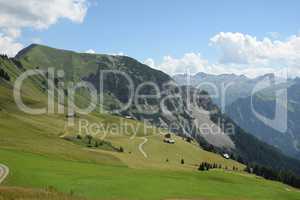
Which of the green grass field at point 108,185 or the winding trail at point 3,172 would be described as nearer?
the winding trail at point 3,172

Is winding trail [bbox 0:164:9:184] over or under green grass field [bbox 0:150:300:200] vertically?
over

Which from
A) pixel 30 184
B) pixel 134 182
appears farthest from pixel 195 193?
pixel 30 184

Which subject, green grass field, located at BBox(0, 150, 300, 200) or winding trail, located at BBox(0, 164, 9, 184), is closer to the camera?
winding trail, located at BBox(0, 164, 9, 184)

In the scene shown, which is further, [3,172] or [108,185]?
[108,185]

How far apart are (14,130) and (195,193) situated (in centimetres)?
10155

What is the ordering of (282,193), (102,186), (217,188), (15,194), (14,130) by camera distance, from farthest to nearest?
(14,130) < (282,193) < (217,188) < (102,186) < (15,194)

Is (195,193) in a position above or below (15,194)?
below

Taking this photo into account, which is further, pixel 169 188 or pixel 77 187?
pixel 169 188

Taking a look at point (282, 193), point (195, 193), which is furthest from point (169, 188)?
point (282, 193)

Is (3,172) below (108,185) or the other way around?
the other way around

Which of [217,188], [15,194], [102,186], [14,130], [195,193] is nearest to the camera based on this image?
[15,194]

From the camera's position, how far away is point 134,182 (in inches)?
2805

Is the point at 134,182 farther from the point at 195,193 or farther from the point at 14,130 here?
the point at 14,130

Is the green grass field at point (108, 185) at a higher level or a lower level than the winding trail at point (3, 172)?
lower
